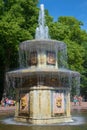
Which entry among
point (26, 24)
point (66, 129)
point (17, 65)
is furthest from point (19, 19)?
point (66, 129)

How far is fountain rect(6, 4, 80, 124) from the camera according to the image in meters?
17.3

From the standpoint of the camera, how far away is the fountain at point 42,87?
56.7 feet

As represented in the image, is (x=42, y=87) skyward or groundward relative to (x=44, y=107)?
skyward

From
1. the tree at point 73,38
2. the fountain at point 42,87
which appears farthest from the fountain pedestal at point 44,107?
the tree at point 73,38

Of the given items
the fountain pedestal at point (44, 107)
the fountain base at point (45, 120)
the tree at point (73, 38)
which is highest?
the tree at point (73, 38)

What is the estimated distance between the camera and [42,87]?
1745 centimetres

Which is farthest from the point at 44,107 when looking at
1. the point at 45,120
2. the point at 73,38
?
the point at 73,38

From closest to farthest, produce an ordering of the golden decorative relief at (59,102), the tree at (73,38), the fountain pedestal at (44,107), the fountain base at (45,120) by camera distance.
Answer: the fountain base at (45,120) < the fountain pedestal at (44,107) < the golden decorative relief at (59,102) < the tree at (73,38)

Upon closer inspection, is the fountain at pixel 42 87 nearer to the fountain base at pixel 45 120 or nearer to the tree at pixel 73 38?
the fountain base at pixel 45 120

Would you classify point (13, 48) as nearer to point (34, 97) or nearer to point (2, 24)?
point (2, 24)

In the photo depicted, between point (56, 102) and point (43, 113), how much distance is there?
0.97 m

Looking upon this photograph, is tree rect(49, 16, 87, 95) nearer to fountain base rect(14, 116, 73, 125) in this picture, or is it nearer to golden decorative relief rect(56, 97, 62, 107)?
golden decorative relief rect(56, 97, 62, 107)

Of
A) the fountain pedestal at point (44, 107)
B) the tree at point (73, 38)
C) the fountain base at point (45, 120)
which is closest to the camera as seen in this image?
the fountain base at point (45, 120)

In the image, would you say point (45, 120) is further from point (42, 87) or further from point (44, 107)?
point (42, 87)
